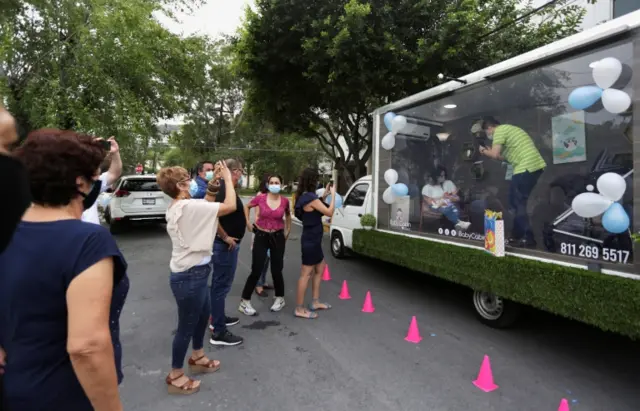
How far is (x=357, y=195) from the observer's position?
24.4ft

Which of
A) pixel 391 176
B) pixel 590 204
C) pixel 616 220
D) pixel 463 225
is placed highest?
pixel 391 176

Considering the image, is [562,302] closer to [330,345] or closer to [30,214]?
[330,345]

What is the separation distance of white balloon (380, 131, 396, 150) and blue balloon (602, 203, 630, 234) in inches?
122

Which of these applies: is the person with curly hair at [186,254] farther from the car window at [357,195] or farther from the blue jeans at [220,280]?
the car window at [357,195]

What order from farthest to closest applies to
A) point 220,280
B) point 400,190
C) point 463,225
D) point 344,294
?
1. point 400,190
2. point 344,294
3. point 463,225
4. point 220,280

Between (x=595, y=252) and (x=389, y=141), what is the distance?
3.18 meters

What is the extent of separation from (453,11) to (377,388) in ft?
27.1

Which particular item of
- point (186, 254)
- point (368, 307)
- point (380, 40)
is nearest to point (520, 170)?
point (368, 307)

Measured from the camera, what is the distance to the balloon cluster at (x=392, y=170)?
5516mm

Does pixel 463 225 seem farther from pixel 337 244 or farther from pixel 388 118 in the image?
pixel 337 244

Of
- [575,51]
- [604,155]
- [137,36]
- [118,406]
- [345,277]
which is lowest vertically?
[345,277]

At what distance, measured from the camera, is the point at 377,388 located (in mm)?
2932

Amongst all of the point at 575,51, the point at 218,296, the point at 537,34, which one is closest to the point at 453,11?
the point at 537,34

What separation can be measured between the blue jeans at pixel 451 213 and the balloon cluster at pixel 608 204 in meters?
1.54
